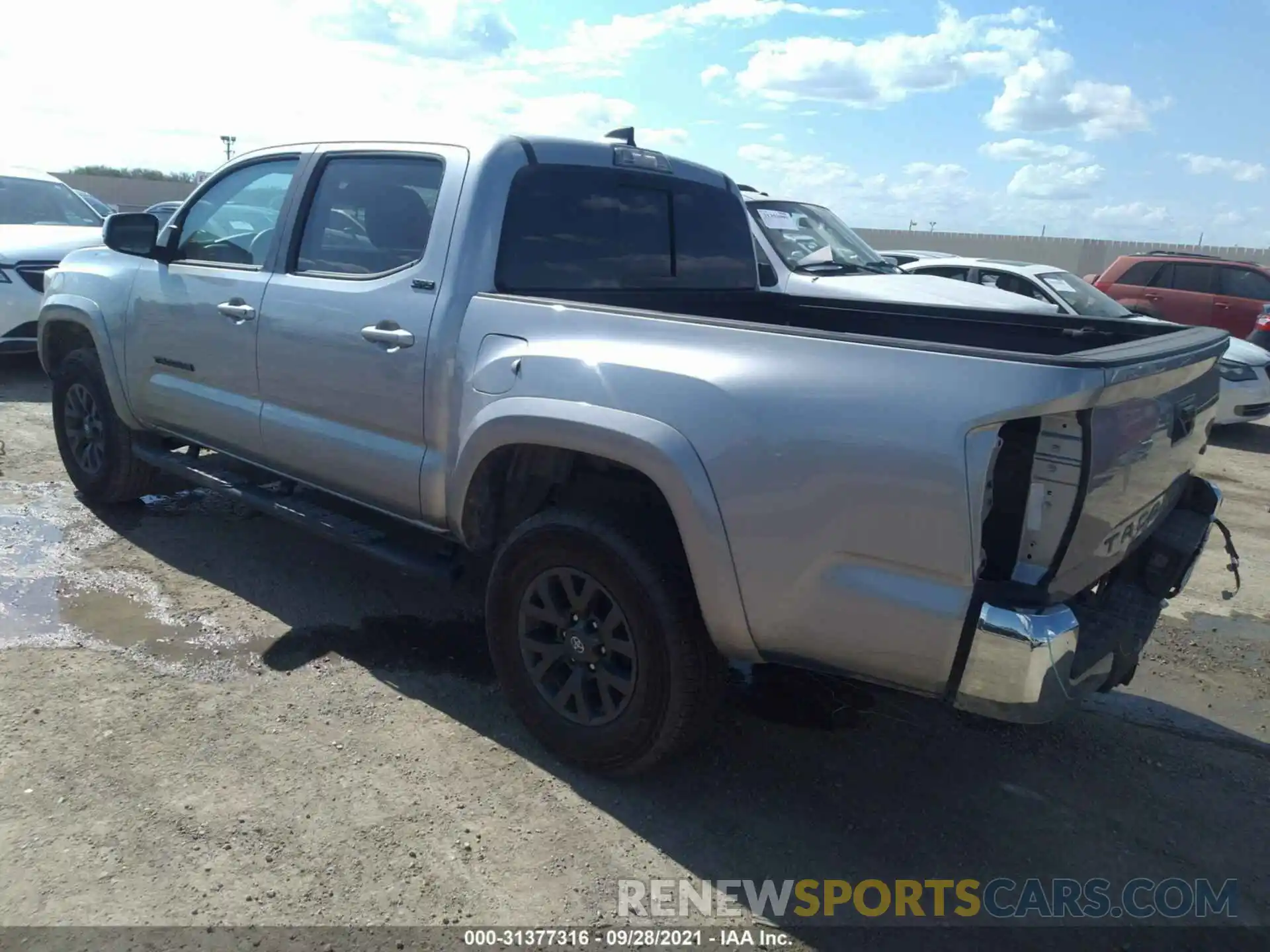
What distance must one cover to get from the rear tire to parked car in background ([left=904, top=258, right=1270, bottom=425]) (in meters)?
7.00

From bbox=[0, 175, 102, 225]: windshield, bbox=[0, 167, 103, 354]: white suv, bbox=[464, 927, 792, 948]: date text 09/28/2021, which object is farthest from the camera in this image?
bbox=[0, 175, 102, 225]: windshield

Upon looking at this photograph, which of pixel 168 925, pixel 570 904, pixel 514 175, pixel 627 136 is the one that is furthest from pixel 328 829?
pixel 627 136

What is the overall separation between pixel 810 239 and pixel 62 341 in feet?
18.4

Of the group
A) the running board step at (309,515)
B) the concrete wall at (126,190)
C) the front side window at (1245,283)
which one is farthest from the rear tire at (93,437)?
the concrete wall at (126,190)

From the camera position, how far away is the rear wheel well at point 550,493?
121 inches

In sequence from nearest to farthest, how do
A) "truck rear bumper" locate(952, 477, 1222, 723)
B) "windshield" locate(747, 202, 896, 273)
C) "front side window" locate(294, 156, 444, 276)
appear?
"truck rear bumper" locate(952, 477, 1222, 723) → "front side window" locate(294, 156, 444, 276) → "windshield" locate(747, 202, 896, 273)

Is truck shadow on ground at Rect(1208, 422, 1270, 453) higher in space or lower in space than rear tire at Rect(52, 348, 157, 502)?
lower

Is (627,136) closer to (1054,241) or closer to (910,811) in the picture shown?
(910,811)

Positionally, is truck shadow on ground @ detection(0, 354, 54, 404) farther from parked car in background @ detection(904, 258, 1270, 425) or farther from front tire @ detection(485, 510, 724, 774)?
parked car in background @ detection(904, 258, 1270, 425)

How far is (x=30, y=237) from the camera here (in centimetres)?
899

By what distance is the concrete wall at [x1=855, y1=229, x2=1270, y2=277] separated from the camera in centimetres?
2901

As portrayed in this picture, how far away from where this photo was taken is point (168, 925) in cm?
250

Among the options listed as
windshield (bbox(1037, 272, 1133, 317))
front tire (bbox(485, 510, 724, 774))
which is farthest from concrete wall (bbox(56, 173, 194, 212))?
front tire (bbox(485, 510, 724, 774))

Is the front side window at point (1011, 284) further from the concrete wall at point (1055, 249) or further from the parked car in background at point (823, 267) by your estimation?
the concrete wall at point (1055, 249)
